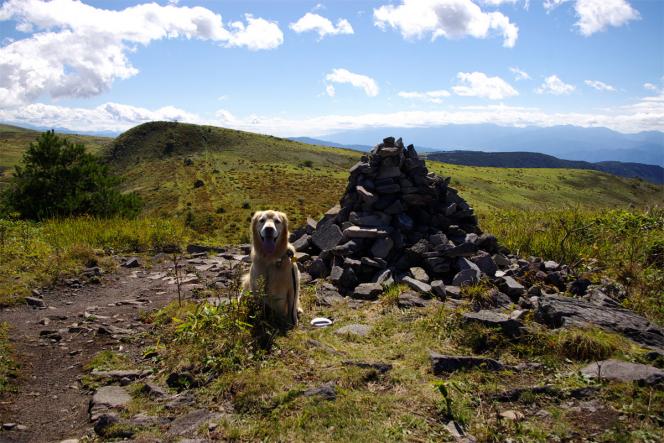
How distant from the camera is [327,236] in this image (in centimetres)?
1105

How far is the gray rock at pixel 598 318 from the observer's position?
608cm

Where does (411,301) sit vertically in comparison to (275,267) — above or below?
below

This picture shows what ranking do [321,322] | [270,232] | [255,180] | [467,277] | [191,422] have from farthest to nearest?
[255,180]
[467,277]
[321,322]
[270,232]
[191,422]

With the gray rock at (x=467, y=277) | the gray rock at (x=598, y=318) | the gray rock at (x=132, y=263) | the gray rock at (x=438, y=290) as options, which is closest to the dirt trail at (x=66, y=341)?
the gray rock at (x=132, y=263)

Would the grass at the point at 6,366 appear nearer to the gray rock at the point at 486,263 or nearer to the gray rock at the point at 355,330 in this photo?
the gray rock at the point at 355,330

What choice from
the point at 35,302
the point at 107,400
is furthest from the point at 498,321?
the point at 35,302

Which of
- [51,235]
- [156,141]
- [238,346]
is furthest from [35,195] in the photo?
[156,141]

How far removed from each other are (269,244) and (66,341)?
3607 millimetres

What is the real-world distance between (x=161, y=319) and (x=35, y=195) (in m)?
23.3

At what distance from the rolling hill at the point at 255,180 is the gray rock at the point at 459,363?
16565 mm

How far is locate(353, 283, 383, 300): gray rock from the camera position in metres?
8.76

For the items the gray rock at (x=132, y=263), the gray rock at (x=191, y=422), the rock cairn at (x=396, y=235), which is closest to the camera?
the gray rock at (x=191, y=422)

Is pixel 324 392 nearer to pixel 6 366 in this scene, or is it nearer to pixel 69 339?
pixel 6 366

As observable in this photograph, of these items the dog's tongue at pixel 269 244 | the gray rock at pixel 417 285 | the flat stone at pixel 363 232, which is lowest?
the gray rock at pixel 417 285
